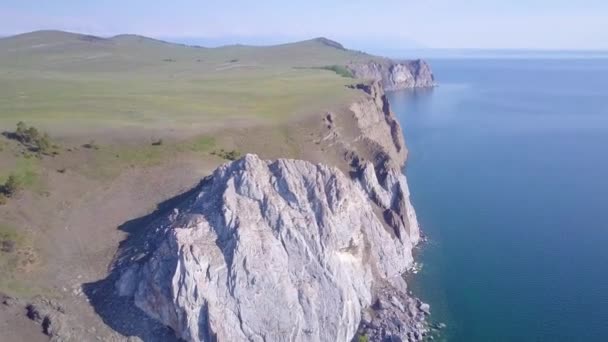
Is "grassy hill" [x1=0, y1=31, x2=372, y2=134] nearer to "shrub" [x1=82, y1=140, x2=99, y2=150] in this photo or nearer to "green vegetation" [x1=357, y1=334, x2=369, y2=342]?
"shrub" [x1=82, y1=140, x2=99, y2=150]

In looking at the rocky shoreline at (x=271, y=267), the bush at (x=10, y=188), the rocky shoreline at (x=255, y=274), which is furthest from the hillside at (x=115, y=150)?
the rocky shoreline at (x=271, y=267)

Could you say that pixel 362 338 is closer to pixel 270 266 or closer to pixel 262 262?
pixel 270 266

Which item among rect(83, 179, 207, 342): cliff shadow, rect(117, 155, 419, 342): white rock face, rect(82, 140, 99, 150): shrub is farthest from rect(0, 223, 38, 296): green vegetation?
rect(82, 140, 99, 150): shrub

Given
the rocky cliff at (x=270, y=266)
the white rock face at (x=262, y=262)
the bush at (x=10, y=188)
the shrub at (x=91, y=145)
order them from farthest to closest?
the shrub at (x=91, y=145) < the bush at (x=10, y=188) < the rocky cliff at (x=270, y=266) < the white rock face at (x=262, y=262)

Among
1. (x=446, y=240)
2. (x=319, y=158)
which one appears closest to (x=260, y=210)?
(x=319, y=158)

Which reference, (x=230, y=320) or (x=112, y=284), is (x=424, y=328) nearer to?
(x=230, y=320)

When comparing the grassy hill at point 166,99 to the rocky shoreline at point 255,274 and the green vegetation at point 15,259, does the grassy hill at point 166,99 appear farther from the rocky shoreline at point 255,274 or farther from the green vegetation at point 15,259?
the rocky shoreline at point 255,274

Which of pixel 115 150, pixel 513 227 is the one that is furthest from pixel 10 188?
pixel 513 227
